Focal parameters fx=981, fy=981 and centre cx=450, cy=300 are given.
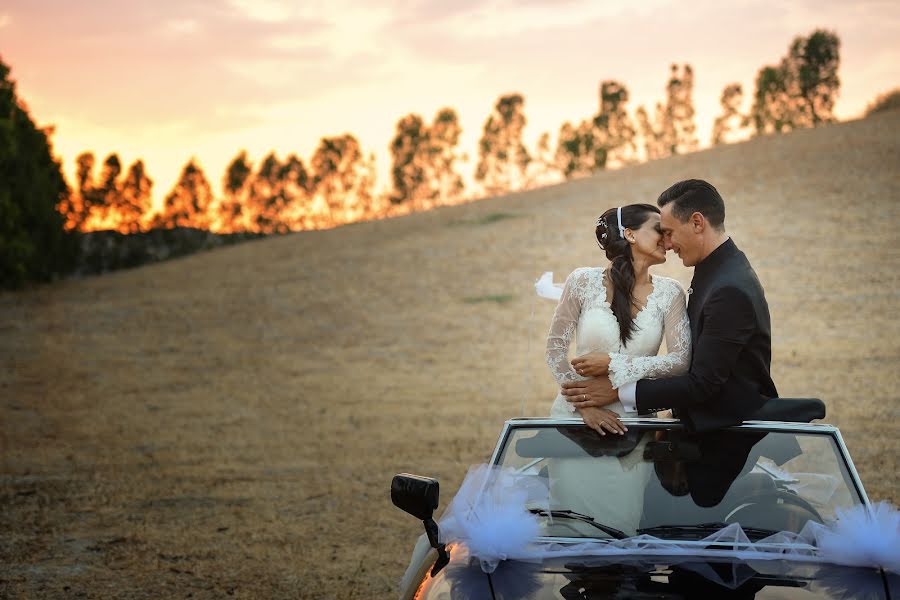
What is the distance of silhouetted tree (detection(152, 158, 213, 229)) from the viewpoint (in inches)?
3504

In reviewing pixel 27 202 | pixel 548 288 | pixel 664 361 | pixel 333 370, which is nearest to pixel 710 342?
pixel 664 361

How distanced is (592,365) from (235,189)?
86991mm

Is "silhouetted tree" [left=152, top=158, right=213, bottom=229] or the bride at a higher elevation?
"silhouetted tree" [left=152, top=158, right=213, bottom=229]

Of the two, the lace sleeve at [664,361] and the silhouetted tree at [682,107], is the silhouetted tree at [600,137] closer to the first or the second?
the silhouetted tree at [682,107]

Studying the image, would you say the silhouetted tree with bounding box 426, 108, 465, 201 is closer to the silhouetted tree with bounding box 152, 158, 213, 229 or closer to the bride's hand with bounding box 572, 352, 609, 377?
the silhouetted tree with bounding box 152, 158, 213, 229

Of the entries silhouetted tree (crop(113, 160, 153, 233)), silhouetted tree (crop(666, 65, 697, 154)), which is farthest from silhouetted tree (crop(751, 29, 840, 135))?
silhouetted tree (crop(113, 160, 153, 233))

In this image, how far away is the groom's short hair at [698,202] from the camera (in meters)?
4.19

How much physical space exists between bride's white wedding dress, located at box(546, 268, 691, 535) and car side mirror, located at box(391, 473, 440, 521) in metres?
0.55

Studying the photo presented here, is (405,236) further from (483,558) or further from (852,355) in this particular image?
(483,558)

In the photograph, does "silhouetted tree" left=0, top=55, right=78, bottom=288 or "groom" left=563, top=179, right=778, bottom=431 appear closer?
A: "groom" left=563, top=179, right=778, bottom=431

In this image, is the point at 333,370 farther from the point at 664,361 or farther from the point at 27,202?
the point at 27,202

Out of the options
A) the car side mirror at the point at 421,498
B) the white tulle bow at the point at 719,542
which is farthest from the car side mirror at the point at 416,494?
the white tulle bow at the point at 719,542

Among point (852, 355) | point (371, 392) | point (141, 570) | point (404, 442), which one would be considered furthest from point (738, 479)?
point (852, 355)

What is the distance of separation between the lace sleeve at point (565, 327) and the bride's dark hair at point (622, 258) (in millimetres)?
179
